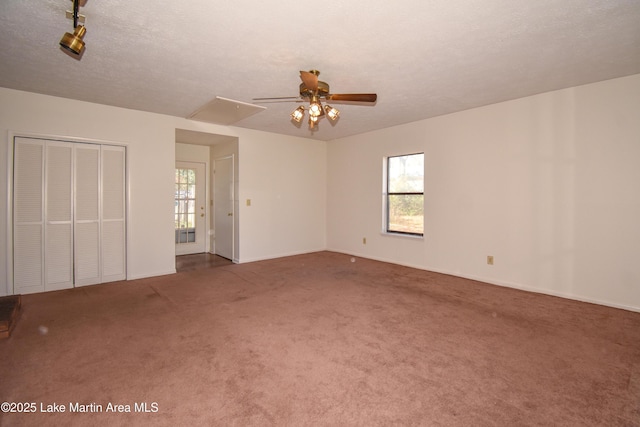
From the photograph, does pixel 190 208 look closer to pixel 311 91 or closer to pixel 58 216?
pixel 58 216

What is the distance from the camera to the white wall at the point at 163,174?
390 centimetres

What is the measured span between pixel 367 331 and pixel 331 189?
453 cm

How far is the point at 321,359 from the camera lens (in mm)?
2410

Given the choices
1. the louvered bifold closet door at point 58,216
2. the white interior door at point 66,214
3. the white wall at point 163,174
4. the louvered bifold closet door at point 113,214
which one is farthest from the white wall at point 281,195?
the louvered bifold closet door at point 58,216

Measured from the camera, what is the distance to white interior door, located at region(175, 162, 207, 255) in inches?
261

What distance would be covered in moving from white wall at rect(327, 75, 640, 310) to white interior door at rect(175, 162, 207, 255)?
4.23m

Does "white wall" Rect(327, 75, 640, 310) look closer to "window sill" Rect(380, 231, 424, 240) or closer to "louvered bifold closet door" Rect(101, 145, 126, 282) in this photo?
"window sill" Rect(380, 231, 424, 240)

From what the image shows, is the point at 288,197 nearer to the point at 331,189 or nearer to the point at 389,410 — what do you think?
the point at 331,189

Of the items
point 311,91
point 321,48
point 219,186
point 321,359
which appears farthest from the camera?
point 219,186

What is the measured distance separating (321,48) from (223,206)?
441 centimetres

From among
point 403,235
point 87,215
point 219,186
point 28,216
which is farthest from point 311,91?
point 219,186

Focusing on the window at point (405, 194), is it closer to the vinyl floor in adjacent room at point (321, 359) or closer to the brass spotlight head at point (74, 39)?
the vinyl floor in adjacent room at point (321, 359)

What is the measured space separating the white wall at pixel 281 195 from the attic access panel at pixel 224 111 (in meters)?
0.76

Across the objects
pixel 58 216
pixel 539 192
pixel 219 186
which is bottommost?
pixel 58 216
